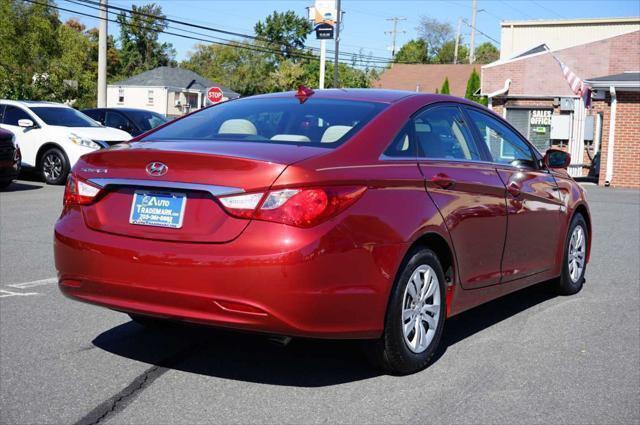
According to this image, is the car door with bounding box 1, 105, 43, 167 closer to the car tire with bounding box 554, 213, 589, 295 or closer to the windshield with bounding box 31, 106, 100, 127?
the windshield with bounding box 31, 106, 100, 127

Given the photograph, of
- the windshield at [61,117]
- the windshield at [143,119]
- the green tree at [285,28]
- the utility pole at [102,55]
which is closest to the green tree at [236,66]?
the green tree at [285,28]

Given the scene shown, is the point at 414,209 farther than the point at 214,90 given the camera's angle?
No

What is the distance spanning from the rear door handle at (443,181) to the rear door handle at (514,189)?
3.10 ft

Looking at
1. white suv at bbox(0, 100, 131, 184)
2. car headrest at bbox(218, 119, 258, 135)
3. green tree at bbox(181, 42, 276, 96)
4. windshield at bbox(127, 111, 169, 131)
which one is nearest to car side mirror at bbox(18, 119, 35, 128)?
white suv at bbox(0, 100, 131, 184)

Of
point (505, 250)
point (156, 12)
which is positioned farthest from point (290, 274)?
point (156, 12)

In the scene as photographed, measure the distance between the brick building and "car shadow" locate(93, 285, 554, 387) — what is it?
22903 millimetres

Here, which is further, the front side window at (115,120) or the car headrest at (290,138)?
the front side window at (115,120)

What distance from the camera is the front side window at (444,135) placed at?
17.7 ft

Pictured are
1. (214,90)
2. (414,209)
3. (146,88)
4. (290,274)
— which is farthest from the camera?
(146,88)

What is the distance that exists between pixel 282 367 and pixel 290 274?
3.55ft

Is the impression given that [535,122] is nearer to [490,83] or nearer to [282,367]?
[490,83]

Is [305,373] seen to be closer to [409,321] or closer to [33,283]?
[409,321]

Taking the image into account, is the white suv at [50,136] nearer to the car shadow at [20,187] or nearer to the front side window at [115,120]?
the car shadow at [20,187]

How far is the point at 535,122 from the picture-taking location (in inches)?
1228
